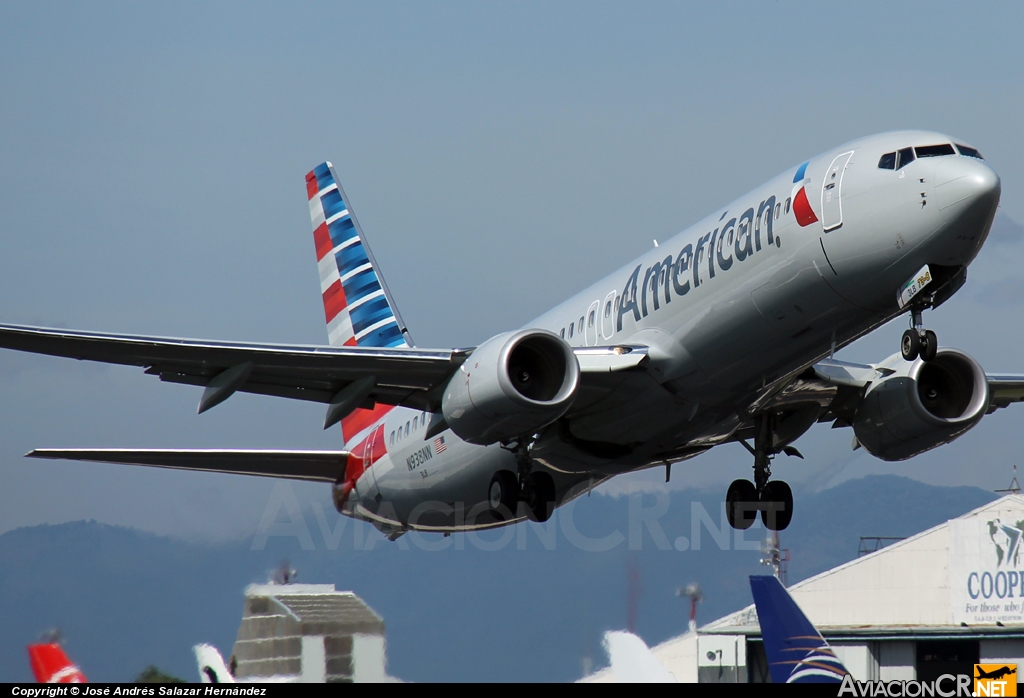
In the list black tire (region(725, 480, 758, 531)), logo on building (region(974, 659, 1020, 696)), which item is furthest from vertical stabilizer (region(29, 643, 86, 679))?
black tire (region(725, 480, 758, 531))

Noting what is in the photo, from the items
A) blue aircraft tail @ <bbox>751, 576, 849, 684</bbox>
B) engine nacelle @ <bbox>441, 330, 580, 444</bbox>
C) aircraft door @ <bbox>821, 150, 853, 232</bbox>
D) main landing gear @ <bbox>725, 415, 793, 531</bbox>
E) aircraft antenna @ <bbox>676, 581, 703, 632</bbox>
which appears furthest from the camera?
main landing gear @ <bbox>725, 415, 793, 531</bbox>

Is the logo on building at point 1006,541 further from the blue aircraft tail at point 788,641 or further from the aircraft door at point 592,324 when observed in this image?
the blue aircraft tail at point 788,641

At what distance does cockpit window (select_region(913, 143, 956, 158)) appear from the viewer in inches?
643

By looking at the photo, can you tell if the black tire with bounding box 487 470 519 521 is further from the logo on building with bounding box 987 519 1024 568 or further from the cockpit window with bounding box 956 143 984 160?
the logo on building with bounding box 987 519 1024 568

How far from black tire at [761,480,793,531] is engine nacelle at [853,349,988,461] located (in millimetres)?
1748

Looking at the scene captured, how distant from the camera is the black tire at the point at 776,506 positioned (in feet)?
74.3

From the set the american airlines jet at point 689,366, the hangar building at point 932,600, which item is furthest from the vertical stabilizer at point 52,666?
the hangar building at point 932,600

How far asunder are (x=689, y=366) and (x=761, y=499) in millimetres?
5165

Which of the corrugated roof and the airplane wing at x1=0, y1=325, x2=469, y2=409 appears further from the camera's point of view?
the airplane wing at x1=0, y1=325, x2=469, y2=409

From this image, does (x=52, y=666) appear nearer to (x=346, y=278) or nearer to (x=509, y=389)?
(x=509, y=389)

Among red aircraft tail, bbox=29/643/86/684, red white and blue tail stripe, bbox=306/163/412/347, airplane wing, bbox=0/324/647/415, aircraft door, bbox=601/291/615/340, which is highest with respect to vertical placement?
red white and blue tail stripe, bbox=306/163/412/347

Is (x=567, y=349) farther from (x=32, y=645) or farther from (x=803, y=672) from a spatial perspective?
(x=32, y=645)

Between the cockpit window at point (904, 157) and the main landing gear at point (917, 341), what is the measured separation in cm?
192

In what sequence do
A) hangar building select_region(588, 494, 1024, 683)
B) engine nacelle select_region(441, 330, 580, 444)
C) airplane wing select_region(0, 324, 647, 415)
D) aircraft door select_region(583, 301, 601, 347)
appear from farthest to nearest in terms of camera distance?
hangar building select_region(588, 494, 1024, 683) < aircraft door select_region(583, 301, 601, 347) < airplane wing select_region(0, 324, 647, 415) < engine nacelle select_region(441, 330, 580, 444)
